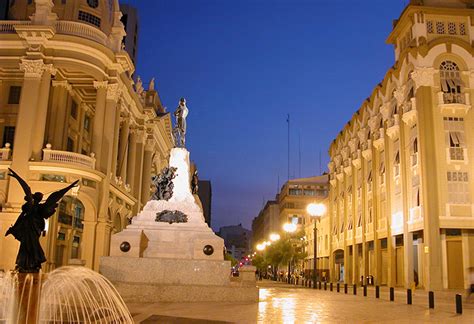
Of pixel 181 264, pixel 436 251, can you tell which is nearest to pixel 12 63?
pixel 181 264

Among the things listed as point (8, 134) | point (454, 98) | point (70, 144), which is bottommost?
point (8, 134)

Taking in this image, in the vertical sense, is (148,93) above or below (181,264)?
above

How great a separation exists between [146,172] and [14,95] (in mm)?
22496

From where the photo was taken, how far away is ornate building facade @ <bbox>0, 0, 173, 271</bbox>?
37062mm

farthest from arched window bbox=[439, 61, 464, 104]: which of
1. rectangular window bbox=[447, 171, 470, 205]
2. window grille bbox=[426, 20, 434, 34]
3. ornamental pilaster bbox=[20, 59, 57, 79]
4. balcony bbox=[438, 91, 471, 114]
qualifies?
ornamental pilaster bbox=[20, 59, 57, 79]

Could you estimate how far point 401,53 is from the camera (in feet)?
142

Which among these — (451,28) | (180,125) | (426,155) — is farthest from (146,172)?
(180,125)

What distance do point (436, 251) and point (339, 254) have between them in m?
29.1

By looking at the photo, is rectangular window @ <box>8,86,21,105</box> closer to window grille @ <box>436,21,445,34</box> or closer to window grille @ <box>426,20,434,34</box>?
window grille @ <box>426,20,434,34</box>

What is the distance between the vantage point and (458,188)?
1465 inches

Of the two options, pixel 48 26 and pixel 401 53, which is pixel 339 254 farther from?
pixel 48 26

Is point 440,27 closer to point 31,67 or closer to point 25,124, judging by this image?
point 31,67

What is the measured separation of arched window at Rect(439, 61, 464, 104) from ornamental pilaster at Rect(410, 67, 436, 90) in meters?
0.96

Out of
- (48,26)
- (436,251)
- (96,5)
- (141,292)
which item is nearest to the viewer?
(141,292)
